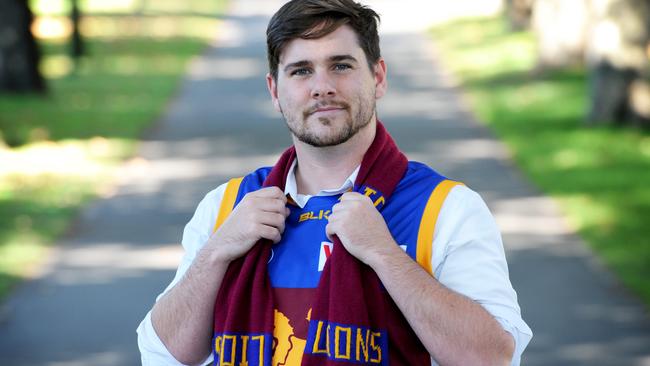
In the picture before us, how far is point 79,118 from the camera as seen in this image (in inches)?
789

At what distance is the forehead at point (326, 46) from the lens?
359 centimetres

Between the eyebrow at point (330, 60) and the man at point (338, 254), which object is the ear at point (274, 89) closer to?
the man at point (338, 254)

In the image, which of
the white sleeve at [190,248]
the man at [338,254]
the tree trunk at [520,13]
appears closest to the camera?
the man at [338,254]

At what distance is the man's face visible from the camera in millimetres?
3580

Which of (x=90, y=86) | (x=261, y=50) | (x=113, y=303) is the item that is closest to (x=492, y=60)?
(x=261, y=50)

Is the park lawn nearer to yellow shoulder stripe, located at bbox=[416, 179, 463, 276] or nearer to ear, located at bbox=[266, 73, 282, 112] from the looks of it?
ear, located at bbox=[266, 73, 282, 112]

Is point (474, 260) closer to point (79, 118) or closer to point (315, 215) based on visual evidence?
point (315, 215)

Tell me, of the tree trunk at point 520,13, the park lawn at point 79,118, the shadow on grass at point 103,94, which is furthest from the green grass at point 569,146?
the shadow on grass at point 103,94

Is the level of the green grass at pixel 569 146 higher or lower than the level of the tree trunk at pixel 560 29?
lower

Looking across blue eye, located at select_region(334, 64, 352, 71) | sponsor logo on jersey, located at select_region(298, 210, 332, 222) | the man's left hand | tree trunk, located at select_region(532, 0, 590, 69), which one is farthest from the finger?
tree trunk, located at select_region(532, 0, 590, 69)

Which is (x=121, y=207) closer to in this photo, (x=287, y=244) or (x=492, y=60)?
(x=287, y=244)

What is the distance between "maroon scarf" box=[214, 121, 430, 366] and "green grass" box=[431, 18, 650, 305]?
20.9ft

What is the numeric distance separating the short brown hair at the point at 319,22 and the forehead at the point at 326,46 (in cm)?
1

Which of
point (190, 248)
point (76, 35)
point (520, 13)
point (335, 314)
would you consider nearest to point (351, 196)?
point (335, 314)
